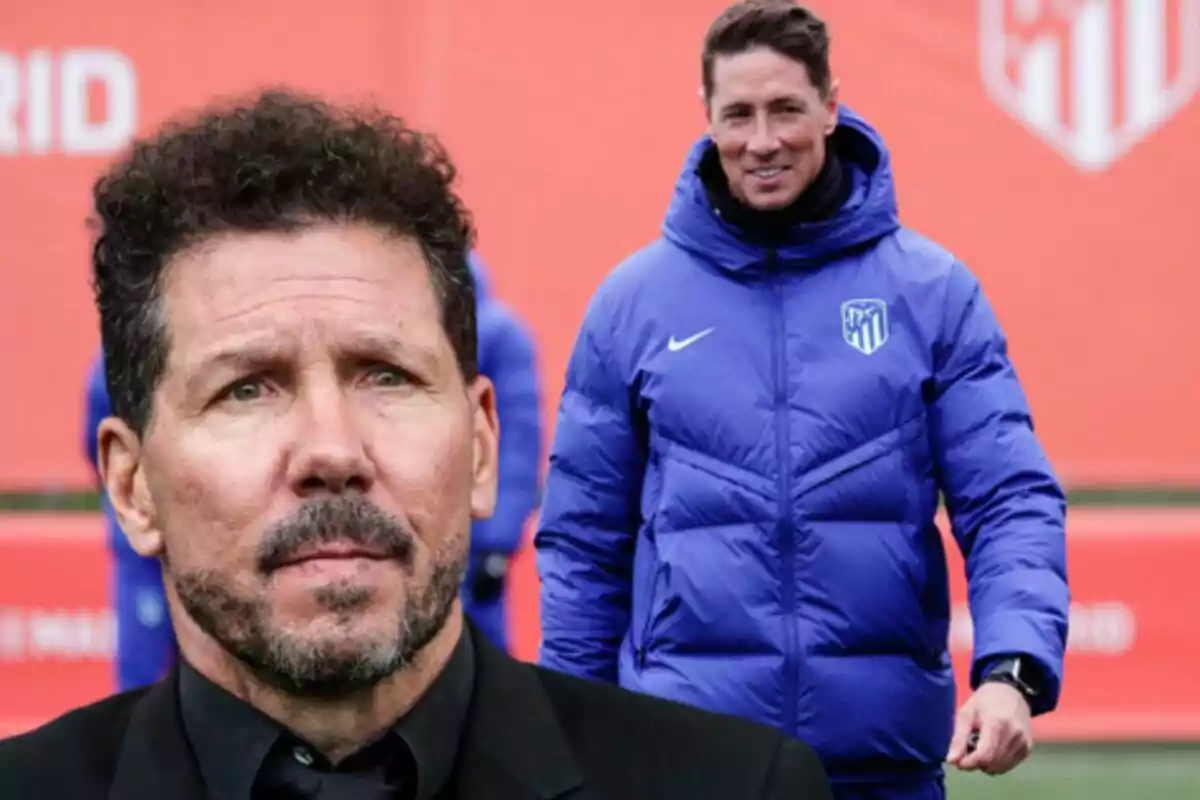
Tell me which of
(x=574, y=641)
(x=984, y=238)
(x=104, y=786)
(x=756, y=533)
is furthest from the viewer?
(x=984, y=238)

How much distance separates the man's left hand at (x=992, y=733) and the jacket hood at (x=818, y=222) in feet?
2.27

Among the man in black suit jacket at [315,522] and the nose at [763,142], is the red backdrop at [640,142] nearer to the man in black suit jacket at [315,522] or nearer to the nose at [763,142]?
the nose at [763,142]

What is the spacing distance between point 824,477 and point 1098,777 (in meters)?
3.60

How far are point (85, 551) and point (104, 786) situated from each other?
5.21 m

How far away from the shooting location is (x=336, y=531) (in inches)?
79.7

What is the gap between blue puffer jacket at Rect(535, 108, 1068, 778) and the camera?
3.67 meters

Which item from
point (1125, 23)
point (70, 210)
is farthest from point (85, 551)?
point (1125, 23)

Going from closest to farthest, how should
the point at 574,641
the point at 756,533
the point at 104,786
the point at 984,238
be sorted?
the point at 104,786, the point at 756,533, the point at 574,641, the point at 984,238

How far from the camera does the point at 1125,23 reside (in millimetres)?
7004

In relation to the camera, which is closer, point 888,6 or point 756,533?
point 756,533

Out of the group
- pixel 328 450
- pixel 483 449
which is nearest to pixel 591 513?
pixel 483 449

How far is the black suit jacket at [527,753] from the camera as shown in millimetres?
2049

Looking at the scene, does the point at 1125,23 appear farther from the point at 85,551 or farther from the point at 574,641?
the point at 574,641

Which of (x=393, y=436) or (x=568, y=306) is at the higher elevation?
(x=393, y=436)
